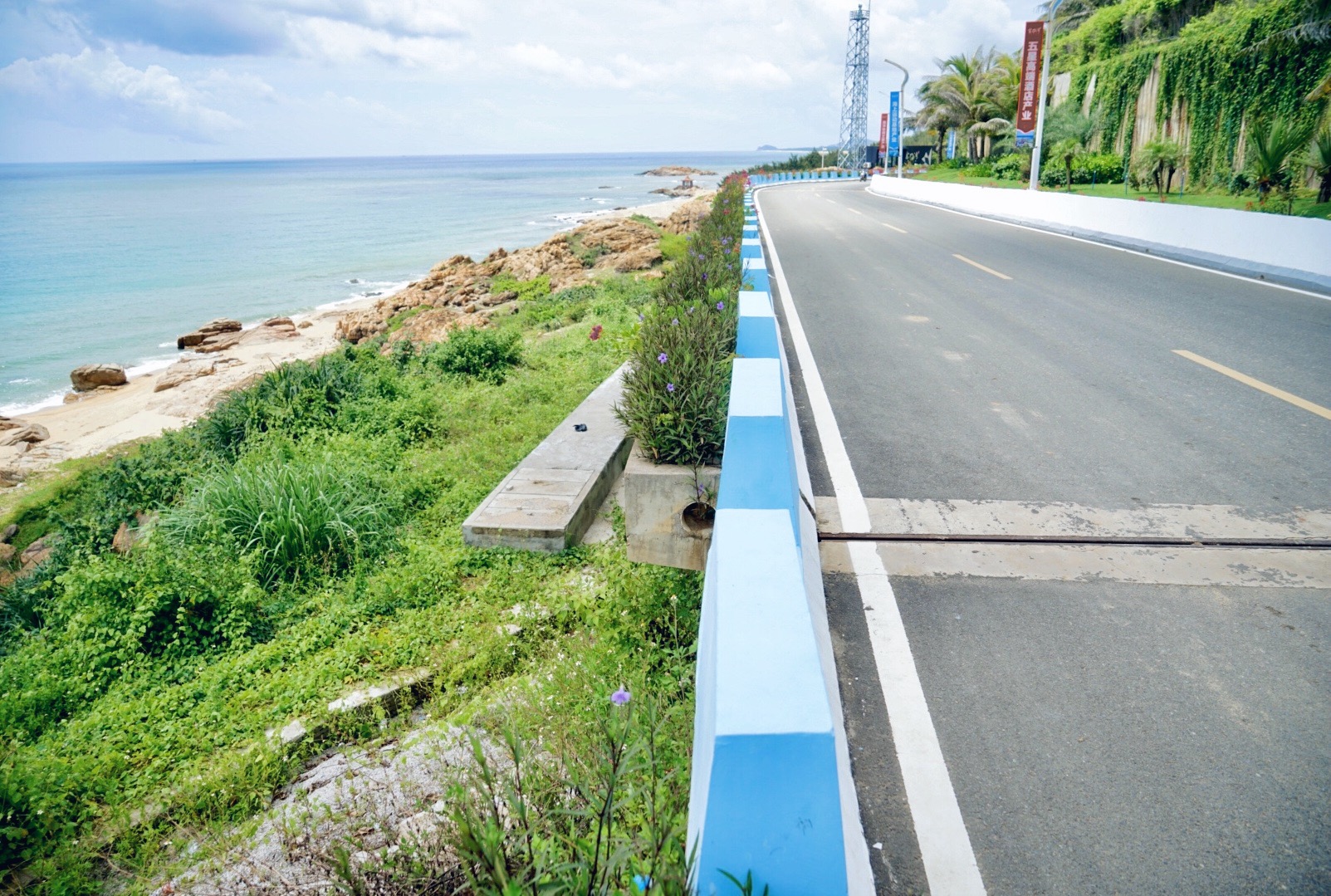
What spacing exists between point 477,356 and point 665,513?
716 centimetres

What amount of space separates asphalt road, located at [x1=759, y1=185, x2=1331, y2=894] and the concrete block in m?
0.83

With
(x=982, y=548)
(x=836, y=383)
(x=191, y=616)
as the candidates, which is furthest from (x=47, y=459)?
(x=982, y=548)

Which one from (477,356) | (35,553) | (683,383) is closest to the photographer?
(683,383)

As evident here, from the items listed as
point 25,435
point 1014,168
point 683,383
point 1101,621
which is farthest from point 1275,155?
point 25,435

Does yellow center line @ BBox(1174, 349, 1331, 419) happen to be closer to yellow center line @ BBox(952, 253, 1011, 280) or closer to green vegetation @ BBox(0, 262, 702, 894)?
green vegetation @ BBox(0, 262, 702, 894)

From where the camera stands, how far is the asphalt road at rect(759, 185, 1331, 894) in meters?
2.79

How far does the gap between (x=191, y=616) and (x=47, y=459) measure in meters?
13.4

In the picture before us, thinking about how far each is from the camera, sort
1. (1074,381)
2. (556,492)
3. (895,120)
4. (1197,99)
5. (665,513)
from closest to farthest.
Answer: (665,513)
(556,492)
(1074,381)
(1197,99)
(895,120)

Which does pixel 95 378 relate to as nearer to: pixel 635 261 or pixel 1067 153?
pixel 635 261

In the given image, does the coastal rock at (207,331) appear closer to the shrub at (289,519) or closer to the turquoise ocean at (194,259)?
the turquoise ocean at (194,259)

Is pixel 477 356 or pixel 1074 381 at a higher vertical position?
pixel 1074 381

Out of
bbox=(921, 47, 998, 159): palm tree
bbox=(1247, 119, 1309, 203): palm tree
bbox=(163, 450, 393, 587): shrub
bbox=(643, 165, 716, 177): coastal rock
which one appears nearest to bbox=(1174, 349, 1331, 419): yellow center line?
bbox=(163, 450, 393, 587): shrub

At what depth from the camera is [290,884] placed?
3.13 metres

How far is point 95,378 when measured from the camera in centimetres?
2198
